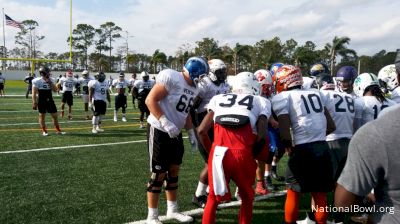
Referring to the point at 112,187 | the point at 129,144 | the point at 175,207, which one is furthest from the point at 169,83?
the point at 129,144

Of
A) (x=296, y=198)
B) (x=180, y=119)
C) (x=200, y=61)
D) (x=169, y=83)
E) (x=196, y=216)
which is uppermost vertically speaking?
(x=200, y=61)

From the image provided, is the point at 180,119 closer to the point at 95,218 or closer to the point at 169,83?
the point at 169,83

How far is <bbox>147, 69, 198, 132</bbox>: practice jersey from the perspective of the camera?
4488 mm

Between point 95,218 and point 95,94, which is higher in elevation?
point 95,94

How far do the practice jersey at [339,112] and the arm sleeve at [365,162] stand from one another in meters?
3.07

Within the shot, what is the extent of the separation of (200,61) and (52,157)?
5222 mm

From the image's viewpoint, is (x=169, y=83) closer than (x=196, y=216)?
Yes

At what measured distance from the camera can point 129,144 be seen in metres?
10.4

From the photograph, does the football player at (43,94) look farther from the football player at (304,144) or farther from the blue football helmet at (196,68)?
the football player at (304,144)

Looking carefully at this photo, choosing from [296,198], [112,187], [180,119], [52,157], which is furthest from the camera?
[52,157]

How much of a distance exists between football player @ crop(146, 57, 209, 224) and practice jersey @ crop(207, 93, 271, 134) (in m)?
0.74

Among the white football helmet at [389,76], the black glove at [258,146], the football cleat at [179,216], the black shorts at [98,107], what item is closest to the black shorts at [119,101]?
the black shorts at [98,107]

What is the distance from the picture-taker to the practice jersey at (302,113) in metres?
4.06

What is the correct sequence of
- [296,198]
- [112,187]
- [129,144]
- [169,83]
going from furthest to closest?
[129,144], [112,187], [169,83], [296,198]
